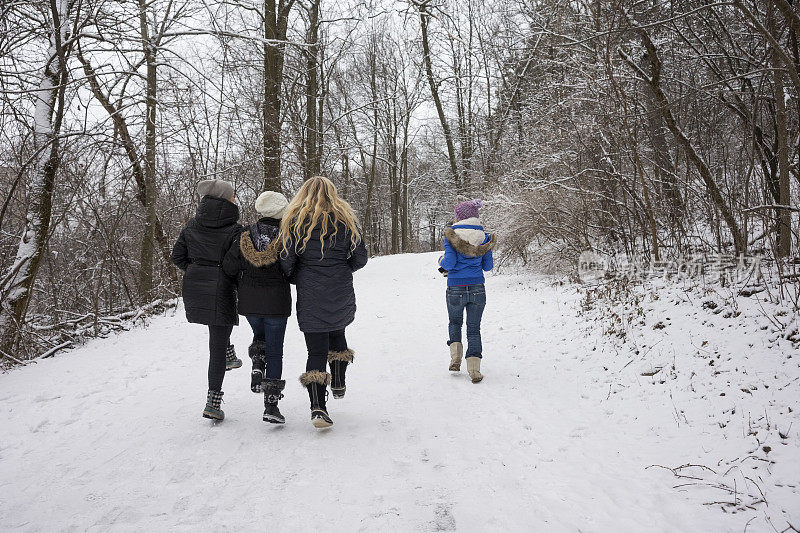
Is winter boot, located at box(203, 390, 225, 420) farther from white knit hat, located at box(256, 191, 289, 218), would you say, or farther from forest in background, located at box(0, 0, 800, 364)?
forest in background, located at box(0, 0, 800, 364)

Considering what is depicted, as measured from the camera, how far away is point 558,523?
256 cm

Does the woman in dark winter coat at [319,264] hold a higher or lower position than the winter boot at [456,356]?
higher

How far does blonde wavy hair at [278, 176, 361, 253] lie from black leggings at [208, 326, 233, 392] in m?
0.99

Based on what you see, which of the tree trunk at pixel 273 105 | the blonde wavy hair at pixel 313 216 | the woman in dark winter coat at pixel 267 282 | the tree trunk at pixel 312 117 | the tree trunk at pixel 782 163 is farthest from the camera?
the tree trunk at pixel 312 117

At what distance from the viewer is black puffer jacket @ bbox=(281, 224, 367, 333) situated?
3.76m

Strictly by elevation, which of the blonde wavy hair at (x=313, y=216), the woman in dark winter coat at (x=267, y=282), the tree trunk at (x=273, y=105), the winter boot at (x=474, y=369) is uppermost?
the tree trunk at (x=273, y=105)

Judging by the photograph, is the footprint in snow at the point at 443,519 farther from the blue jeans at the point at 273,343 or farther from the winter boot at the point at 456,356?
the winter boot at the point at 456,356

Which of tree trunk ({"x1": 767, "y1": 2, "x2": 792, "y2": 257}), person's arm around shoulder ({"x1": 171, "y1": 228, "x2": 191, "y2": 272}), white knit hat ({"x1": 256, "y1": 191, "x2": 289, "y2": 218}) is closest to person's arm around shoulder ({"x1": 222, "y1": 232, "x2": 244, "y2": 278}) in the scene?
white knit hat ({"x1": 256, "y1": 191, "x2": 289, "y2": 218})

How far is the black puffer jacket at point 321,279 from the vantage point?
12.3 ft

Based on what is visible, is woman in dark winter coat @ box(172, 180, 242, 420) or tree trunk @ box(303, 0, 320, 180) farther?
tree trunk @ box(303, 0, 320, 180)

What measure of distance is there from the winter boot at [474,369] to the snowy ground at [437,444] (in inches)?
4.1

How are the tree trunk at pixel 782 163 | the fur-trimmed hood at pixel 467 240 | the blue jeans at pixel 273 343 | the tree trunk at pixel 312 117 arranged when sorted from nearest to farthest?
the blue jeans at pixel 273 343
the tree trunk at pixel 782 163
the fur-trimmed hood at pixel 467 240
the tree trunk at pixel 312 117

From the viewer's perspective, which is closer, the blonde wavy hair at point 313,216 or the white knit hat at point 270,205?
the blonde wavy hair at point 313,216

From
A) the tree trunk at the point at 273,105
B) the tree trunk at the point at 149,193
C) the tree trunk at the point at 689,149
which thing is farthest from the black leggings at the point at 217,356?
the tree trunk at the point at 273,105
